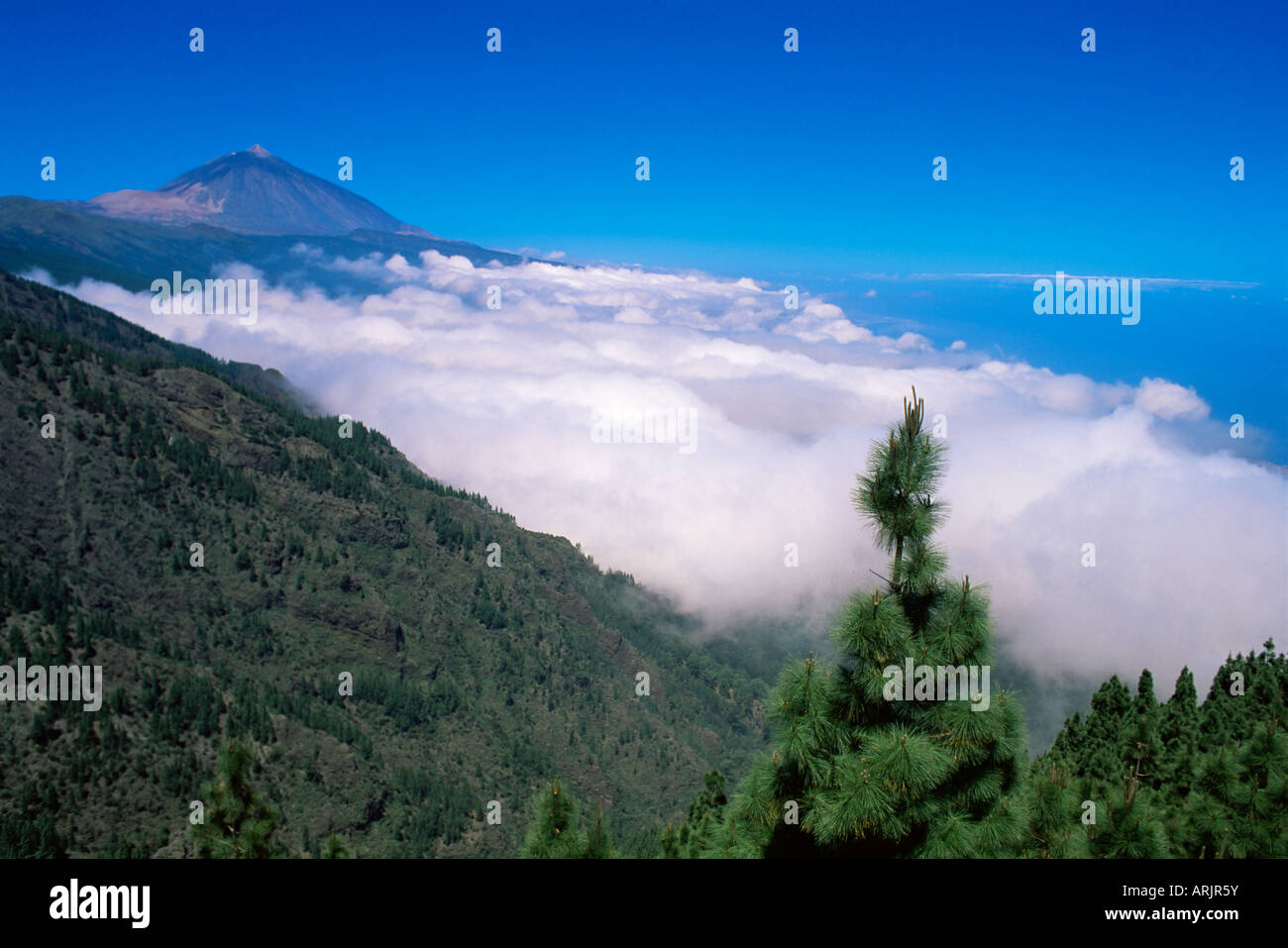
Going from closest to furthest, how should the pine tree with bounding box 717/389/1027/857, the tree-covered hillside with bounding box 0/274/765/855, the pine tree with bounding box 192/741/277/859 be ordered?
the pine tree with bounding box 717/389/1027/857 → the pine tree with bounding box 192/741/277/859 → the tree-covered hillside with bounding box 0/274/765/855

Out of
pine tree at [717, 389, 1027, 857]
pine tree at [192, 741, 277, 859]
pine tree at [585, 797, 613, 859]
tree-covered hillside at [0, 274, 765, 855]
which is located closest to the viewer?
pine tree at [717, 389, 1027, 857]

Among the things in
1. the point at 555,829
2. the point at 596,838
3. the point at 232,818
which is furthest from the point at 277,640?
the point at 596,838

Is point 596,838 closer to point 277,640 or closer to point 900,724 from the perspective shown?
point 900,724

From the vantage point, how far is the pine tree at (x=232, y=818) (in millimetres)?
15883

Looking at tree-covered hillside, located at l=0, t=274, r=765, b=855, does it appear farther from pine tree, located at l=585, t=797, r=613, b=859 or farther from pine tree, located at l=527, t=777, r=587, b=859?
pine tree, located at l=585, t=797, r=613, b=859

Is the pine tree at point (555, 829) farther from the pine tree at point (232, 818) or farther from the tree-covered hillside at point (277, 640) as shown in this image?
the tree-covered hillside at point (277, 640)

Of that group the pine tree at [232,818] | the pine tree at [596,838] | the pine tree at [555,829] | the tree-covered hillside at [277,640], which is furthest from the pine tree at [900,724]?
the tree-covered hillside at [277,640]

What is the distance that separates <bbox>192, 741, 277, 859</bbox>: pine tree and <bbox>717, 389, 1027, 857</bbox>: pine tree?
12429 millimetres

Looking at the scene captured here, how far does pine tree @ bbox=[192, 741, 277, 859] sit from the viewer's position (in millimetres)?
15883

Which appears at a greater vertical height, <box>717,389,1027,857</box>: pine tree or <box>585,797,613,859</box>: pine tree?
<box>717,389,1027,857</box>: pine tree

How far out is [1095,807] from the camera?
11812mm

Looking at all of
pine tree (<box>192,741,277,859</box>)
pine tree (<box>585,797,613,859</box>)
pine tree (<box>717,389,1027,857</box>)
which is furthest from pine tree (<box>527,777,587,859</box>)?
pine tree (<box>192,741,277,859</box>)
